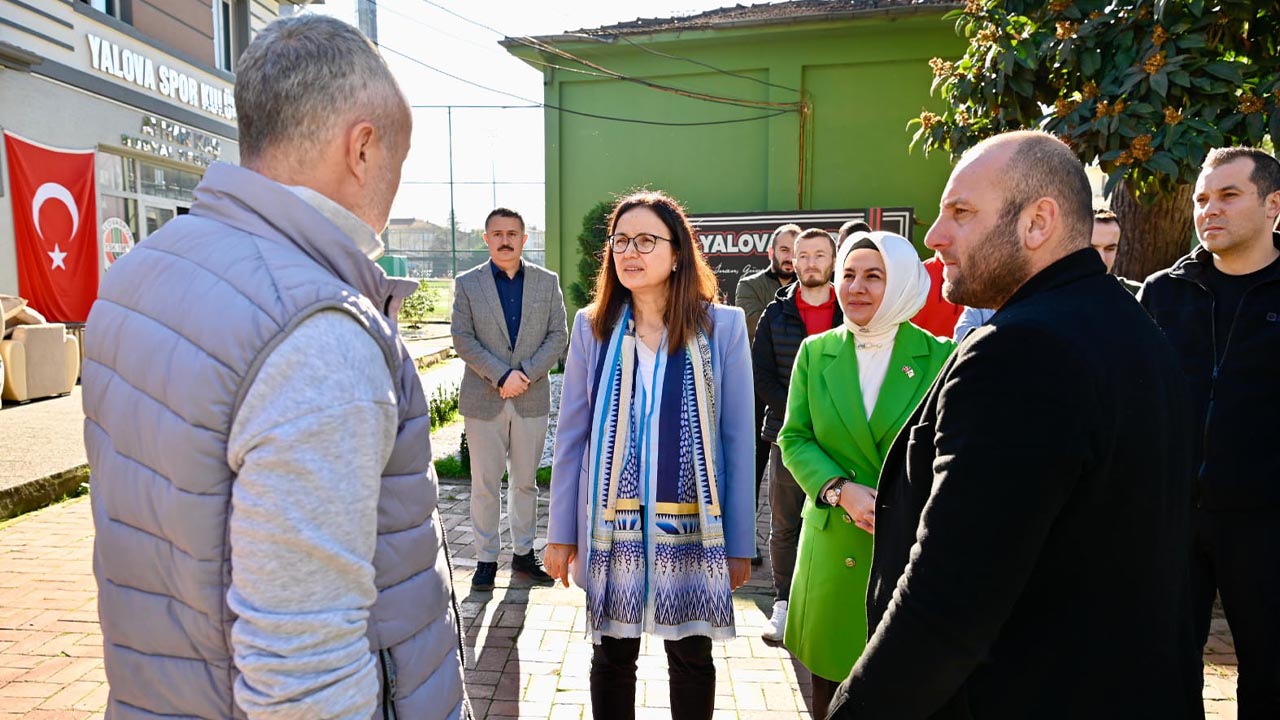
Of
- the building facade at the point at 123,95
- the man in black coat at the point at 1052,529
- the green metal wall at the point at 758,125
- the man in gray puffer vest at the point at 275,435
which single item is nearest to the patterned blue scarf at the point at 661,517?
the man in black coat at the point at 1052,529

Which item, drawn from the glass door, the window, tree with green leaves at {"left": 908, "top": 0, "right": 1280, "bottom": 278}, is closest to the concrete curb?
tree with green leaves at {"left": 908, "top": 0, "right": 1280, "bottom": 278}

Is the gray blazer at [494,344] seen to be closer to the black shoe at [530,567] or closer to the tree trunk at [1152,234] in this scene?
the black shoe at [530,567]

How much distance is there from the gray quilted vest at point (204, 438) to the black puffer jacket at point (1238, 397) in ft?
8.63

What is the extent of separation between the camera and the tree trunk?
562cm

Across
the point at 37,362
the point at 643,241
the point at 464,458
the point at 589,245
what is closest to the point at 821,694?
the point at 643,241

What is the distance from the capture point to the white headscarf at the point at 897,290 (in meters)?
2.70

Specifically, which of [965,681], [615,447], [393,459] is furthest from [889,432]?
[393,459]

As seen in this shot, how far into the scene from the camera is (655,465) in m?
2.59

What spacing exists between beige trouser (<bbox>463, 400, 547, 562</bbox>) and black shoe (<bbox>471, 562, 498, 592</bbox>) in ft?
0.21

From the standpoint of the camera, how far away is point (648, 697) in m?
3.27

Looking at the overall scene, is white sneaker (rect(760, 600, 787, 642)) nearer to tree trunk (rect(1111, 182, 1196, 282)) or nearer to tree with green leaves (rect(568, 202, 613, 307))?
tree trunk (rect(1111, 182, 1196, 282))

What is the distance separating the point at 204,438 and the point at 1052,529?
55.1 inches

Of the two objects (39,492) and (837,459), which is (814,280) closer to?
(837,459)

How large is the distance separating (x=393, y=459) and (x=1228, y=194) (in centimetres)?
315
